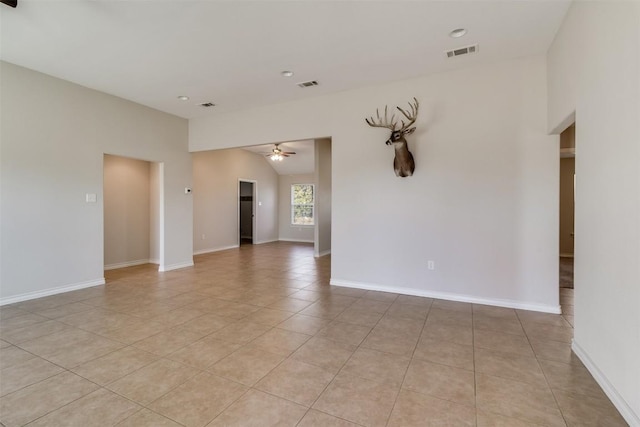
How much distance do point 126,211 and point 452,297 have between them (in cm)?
637

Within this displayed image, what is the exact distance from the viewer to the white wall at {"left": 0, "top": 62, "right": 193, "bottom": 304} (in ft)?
12.6

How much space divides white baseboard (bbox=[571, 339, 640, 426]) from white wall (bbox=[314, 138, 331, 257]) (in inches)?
224

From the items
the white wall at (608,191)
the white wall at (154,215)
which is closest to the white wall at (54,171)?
the white wall at (154,215)

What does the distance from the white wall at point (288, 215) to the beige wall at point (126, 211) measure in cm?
501

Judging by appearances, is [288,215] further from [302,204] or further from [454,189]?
[454,189]

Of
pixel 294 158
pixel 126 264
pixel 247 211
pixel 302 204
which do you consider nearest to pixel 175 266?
pixel 126 264

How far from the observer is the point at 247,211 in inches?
405

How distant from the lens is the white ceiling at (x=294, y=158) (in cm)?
838

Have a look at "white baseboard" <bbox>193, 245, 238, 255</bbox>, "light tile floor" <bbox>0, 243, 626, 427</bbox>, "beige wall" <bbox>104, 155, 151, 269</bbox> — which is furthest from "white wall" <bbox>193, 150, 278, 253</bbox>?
"light tile floor" <bbox>0, 243, 626, 427</bbox>

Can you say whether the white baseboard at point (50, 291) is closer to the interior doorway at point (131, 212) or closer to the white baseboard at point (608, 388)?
the interior doorway at point (131, 212)

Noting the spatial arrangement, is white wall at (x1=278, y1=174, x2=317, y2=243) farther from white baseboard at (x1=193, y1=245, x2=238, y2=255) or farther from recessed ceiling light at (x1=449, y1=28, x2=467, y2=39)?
recessed ceiling light at (x1=449, y1=28, x2=467, y2=39)

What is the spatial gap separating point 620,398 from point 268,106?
536 cm

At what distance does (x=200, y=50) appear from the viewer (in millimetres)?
3430

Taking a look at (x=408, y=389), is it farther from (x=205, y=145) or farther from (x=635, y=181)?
(x=205, y=145)
